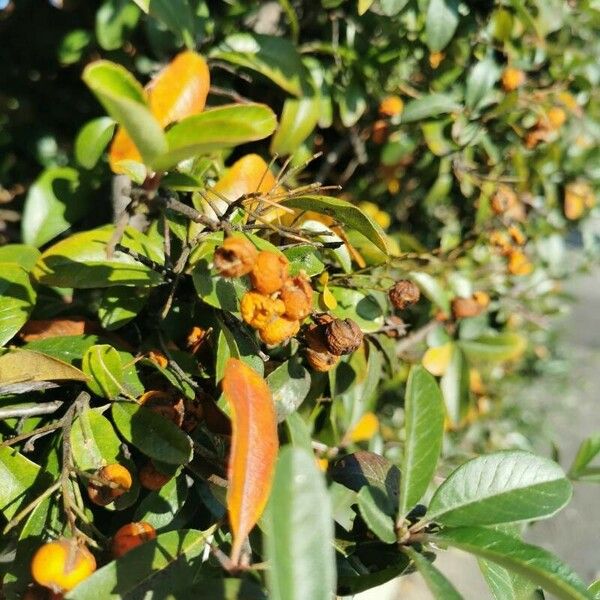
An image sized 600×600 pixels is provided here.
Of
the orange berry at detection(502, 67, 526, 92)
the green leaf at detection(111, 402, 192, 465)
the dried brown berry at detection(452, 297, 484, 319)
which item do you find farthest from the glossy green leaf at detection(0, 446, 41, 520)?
the orange berry at detection(502, 67, 526, 92)

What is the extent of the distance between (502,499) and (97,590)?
0.41 m

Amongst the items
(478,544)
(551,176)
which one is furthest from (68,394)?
(551,176)

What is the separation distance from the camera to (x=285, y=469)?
47 centimetres

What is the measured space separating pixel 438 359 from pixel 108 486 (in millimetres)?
843

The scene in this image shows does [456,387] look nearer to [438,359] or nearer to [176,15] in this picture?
[438,359]

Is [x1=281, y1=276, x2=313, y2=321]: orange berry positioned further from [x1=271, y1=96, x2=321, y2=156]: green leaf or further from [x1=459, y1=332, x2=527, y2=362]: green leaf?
[x1=459, y1=332, x2=527, y2=362]: green leaf

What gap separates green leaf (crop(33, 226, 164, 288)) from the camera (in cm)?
79

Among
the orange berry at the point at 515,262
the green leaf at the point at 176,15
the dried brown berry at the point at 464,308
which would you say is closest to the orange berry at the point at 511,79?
the orange berry at the point at 515,262

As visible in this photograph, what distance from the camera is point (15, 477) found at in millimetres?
744

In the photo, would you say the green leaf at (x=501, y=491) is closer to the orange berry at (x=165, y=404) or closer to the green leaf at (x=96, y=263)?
the orange berry at (x=165, y=404)

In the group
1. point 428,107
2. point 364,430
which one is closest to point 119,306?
point 364,430

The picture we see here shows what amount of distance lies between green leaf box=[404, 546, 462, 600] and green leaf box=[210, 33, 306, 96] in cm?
86

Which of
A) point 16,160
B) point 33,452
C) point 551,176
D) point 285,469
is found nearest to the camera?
point 285,469

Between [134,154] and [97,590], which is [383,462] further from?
[134,154]
